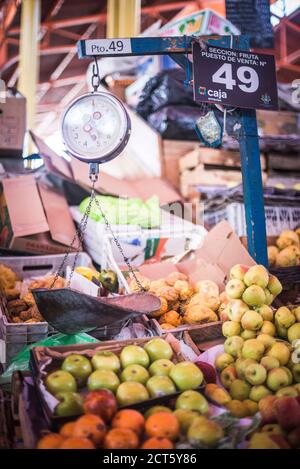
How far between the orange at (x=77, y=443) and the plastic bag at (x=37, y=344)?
0.93m

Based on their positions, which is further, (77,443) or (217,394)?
(217,394)

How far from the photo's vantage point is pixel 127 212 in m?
4.25

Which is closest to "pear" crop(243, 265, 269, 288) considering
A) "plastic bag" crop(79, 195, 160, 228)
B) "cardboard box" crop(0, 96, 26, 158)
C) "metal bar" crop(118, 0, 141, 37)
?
"plastic bag" crop(79, 195, 160, 228)

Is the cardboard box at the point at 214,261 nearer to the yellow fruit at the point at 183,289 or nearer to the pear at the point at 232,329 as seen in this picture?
the yellow fruit at the point at 183,289

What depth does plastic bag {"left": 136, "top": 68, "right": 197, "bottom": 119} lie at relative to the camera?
18.5ft

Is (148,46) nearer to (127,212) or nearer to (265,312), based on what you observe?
(127,212)

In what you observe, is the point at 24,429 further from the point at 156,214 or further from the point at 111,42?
the point at 156,214

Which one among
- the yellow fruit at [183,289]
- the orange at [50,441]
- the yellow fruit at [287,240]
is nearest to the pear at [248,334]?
the yellow fruit at [183,289]

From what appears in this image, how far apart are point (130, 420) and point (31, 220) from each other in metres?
2.71

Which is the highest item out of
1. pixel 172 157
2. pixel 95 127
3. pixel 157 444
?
pixel 172 157

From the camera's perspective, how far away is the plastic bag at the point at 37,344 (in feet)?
7.96

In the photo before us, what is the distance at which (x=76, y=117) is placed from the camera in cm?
279

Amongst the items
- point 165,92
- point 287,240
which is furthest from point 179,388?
point 165,92

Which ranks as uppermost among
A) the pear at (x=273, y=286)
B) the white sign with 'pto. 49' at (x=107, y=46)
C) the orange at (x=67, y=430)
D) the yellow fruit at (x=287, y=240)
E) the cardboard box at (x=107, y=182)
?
the white sign with 'pto. 49' at (x=107, y=46)
